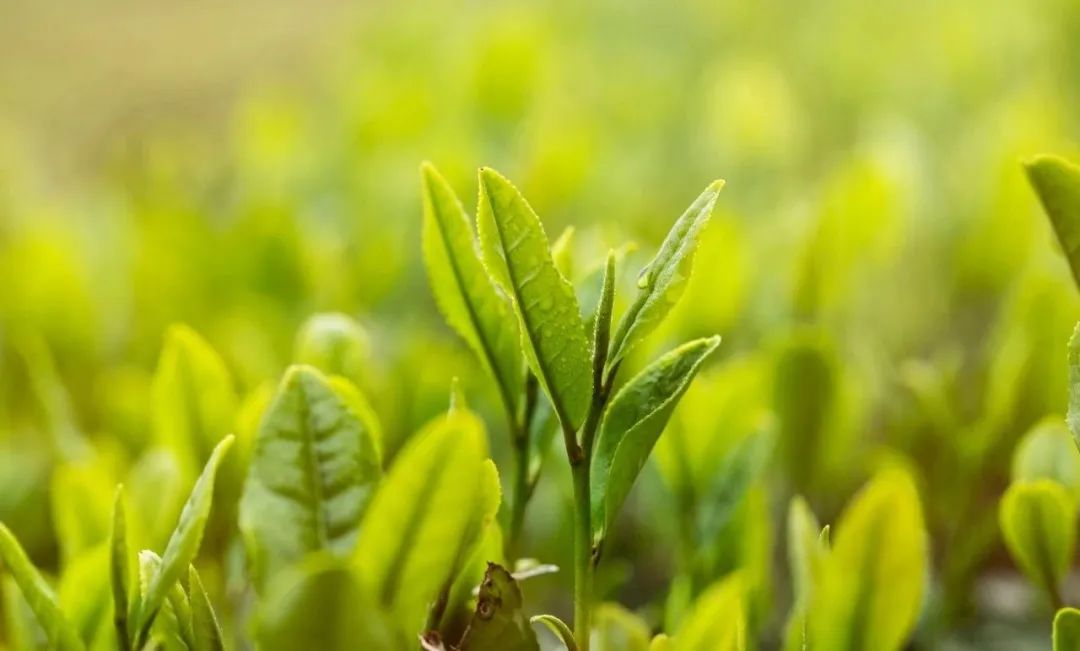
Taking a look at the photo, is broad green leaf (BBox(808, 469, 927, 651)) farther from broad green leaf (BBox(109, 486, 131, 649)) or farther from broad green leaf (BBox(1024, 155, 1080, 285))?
broad green leaf (BBox(109, 486, 131, 649))

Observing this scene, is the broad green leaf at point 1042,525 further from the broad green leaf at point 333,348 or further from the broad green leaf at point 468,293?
the broad green leaf at point 333,348

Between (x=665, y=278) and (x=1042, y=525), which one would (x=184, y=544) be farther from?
(x=1042, y=525)

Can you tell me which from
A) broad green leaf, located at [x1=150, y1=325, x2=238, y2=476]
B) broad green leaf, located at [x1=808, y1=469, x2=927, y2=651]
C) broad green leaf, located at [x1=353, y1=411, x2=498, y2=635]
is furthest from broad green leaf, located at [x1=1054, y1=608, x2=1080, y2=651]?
broad green leaf, located at [x1=150, y1=325, x2=238, y2=476]

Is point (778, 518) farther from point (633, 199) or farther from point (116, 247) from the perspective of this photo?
point (116, 247)

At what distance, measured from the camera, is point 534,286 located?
0.52 metres

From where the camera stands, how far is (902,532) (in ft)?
1.81

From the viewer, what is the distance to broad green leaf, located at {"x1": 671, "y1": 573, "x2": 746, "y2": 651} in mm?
539

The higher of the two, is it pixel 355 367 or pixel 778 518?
pixel 355 367

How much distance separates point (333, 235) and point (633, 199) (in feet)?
1.18

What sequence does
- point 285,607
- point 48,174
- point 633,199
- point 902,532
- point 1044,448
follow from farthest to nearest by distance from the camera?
1. point 48,174
2. point 633,199
3. point 1044,448
4. point 902,532
5. point 285,607

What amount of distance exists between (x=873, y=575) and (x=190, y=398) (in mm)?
439

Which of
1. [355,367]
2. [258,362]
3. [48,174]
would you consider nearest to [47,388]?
[258,362]

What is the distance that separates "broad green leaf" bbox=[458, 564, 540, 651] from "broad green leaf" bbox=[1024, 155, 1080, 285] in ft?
1.03

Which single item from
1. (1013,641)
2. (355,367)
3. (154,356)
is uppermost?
(355,367)
